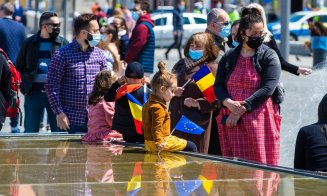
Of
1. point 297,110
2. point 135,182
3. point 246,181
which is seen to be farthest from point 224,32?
point 297,110

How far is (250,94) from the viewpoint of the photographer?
9422 millimetres

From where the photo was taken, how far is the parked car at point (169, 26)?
42438 mm

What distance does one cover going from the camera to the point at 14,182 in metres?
8.02

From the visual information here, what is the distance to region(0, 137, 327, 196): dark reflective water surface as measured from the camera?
7590 millimetres

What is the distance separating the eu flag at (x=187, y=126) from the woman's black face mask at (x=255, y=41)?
1.06 m

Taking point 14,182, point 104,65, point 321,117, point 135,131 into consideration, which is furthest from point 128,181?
point 104,65

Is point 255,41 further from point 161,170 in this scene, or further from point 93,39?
point 93,39

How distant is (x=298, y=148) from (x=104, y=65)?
356cm

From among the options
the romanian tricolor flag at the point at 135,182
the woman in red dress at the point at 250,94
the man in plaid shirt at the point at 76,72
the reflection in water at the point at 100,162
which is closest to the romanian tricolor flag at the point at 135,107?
the reflection in water at the point at 100,162

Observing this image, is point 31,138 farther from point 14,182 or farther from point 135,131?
point 14,182

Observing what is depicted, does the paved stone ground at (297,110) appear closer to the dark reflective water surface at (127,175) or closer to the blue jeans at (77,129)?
the blue jeans at (77,129)

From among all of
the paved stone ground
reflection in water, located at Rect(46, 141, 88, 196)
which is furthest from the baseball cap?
the paved stone ground

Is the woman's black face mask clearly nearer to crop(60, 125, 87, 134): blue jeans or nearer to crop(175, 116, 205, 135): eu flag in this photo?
crop(175, 116, 205, 135): eu flag

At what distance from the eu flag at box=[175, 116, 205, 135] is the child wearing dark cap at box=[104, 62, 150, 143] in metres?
0.50
